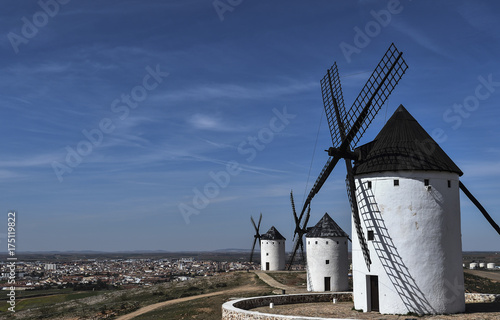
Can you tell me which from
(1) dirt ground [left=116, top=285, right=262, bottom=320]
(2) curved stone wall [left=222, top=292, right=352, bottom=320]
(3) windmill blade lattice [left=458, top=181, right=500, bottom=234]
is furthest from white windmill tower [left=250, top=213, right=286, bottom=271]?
(3) windmill blade lattice [left=458, top=181, right=500, bottom=234]

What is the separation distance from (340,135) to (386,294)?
7342 millimetres

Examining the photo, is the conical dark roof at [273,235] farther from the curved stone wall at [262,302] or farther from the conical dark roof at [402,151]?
the conical dark roof at [402,151]

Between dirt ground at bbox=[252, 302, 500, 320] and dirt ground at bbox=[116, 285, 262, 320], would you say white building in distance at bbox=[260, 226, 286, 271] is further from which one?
dirt ground at bbox=[252, 302, 500, 320]

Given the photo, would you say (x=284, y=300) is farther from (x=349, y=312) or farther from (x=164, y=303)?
(x=164, y=303)

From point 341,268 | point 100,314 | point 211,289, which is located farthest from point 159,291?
point 341,268

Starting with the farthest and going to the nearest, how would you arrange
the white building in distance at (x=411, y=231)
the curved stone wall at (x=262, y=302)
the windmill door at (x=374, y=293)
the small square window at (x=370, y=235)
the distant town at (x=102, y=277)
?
1. the distant town at (x=102, y=277)
2. the windmill door at (x=374, y=293)
3. the small square window at (x=370, y=235)
4. the white building in distance at (x=411, y=231)
5. the curved stone wall at (x=262, y=302)

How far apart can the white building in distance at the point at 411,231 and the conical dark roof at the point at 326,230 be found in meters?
13.0

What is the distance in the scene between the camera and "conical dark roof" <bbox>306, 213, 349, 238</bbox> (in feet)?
111

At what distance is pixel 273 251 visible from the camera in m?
49.9

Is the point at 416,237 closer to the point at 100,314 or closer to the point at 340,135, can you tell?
the point at 340,135

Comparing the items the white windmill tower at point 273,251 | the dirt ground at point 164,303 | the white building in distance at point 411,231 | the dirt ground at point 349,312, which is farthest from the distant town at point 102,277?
the white building in distance at point 411,231

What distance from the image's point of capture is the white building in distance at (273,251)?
164ft

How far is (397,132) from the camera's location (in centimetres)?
2127

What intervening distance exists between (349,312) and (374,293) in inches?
55.3
